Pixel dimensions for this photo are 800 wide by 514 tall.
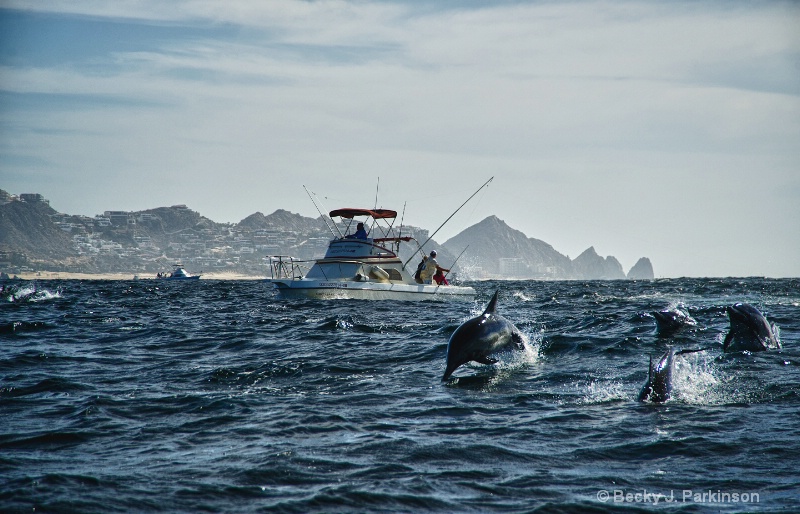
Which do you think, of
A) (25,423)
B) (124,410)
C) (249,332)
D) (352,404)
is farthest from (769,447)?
(249,332)

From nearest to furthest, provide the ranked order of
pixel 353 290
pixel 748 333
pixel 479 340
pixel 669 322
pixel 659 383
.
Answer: pixel 659 383
pixel 479 340
pixel 748 333
pixel 669 322
pixel 353 290

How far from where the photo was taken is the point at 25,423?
23.5 feet

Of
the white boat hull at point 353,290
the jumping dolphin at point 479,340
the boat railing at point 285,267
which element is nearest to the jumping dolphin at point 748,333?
the jumping dolphin at point 479,340

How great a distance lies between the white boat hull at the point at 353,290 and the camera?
25844 millimetres

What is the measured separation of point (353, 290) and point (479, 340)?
1679 cm

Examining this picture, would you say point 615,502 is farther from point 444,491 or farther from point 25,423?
point 25,423

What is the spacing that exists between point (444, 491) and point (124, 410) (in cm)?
436

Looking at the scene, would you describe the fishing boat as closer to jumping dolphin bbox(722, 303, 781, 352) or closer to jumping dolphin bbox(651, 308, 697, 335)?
jumping dolphin bbox(651, 308, 697, 335)

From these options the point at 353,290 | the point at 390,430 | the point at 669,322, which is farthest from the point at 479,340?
the point at 353,290

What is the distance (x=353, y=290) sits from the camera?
2608cm

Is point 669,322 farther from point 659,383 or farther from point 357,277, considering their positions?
point 357,277

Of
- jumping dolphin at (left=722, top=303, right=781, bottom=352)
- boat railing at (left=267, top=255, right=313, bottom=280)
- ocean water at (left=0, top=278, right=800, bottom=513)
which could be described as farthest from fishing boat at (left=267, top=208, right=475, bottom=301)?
jumping dolphin at (left=722, top=303, right=781, bottom=352)

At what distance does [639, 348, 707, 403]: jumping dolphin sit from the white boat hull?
1816 cm

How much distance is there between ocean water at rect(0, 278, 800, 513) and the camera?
4977 mm
